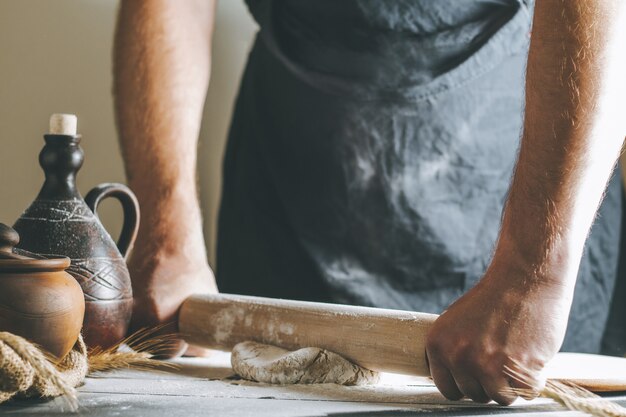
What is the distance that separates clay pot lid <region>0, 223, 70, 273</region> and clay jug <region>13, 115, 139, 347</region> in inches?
5.5

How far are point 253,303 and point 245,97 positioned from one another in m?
0.70

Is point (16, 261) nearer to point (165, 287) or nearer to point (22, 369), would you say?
point (22, 369)

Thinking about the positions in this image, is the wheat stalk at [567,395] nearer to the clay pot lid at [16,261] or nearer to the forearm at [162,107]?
the clay pot lid at [16,261]

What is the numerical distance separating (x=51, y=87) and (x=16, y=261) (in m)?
1.29

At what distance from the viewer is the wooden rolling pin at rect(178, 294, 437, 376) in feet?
2.86

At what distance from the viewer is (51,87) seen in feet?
6.31

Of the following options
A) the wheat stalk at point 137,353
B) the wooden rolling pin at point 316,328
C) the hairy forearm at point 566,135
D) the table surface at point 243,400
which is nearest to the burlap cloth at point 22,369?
the table surface at point 243,400

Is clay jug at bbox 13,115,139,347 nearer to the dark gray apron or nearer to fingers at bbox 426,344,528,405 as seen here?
fingers at bbox 426,344,528,405

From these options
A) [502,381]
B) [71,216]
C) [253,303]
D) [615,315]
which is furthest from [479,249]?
[71,216]

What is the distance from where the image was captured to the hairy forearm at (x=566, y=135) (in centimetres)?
82

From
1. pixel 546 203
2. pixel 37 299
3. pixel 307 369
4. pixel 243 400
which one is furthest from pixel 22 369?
pixel 546 203

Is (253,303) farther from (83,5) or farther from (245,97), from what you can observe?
(83,5)

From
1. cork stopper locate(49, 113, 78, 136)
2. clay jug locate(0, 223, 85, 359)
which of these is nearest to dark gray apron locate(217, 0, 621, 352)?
cork stopper locate(49, 113, 78, 136)

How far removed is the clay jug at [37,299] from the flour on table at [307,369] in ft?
0.74
